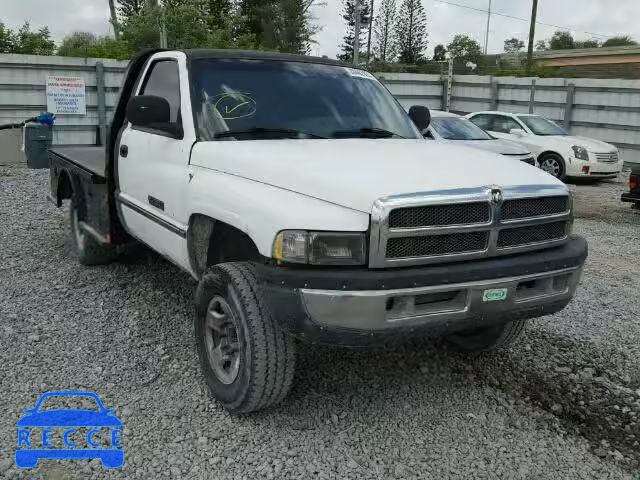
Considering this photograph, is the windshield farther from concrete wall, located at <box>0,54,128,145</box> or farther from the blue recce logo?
the blue recce logo

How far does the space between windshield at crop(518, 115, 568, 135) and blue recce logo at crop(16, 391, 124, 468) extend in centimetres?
1287

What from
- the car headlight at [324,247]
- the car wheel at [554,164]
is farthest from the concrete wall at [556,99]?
the car headlight at [324,247]

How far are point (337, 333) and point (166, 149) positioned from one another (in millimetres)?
1973

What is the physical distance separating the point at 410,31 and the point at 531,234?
56715mm

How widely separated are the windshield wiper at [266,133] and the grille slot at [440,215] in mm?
1280

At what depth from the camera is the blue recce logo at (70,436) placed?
2914mm

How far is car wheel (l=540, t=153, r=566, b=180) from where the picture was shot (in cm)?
1338

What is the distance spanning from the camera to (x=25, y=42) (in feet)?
81.3

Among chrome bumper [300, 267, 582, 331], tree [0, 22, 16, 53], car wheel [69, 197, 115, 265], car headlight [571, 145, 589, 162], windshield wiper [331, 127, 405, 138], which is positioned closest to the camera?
chrome bumper [300, 267, 582, 331]

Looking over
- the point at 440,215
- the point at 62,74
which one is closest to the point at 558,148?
the point at 62,74

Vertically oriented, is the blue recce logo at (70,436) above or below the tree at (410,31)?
below

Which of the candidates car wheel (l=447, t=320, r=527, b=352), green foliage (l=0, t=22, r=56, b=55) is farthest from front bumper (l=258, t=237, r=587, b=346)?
green foliage (l=0, t=22, r=56, b=55)

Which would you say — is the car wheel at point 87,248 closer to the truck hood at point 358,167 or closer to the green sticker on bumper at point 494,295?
the truck hood at point 358,167

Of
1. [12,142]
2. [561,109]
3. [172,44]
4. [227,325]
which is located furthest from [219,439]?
[172,44]
